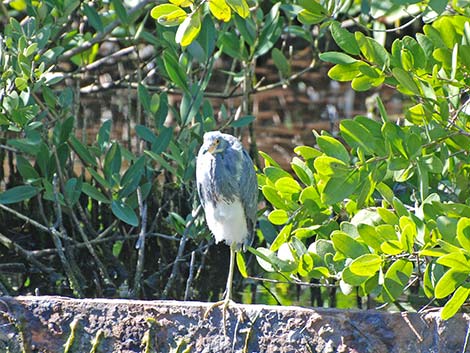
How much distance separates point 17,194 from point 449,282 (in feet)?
7.17

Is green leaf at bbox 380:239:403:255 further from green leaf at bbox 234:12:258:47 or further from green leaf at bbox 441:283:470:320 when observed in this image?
green leaf at bbox 234:12:258:47

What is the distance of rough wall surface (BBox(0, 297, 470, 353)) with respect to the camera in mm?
3699

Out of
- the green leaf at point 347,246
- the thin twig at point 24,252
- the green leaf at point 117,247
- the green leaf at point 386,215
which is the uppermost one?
the green leaf at point 386,215

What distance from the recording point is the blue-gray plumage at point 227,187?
4328mm

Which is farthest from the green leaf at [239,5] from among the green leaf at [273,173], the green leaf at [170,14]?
the green leaf at [273,173]

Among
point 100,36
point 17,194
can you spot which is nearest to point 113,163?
Answer: point 17,194

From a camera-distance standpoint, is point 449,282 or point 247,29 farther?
point 247,29

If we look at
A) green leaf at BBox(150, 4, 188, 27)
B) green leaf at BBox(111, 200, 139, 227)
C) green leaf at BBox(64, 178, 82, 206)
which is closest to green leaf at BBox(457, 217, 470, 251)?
green leaf at BBox(150, 4, 188, 27)

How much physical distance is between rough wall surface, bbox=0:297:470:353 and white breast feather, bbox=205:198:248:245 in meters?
0.59

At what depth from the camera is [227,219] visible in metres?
4.40

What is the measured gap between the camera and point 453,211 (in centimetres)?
364

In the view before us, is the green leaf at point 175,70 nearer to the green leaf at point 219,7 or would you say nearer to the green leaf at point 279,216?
the green leaf at point 279,216

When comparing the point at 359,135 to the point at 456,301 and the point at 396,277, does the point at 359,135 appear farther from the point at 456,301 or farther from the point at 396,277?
the point at 456,301

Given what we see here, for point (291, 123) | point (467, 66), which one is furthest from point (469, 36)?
point (291, 123)
